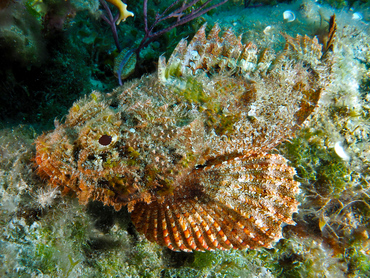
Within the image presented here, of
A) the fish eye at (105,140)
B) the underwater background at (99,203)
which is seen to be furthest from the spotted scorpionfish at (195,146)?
the underwater background at (99,203)

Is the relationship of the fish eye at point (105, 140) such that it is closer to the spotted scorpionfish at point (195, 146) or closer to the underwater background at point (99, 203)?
the spotted scorpionfish at point (195, 146)

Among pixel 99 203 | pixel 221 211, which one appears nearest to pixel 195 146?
pixel 221 211

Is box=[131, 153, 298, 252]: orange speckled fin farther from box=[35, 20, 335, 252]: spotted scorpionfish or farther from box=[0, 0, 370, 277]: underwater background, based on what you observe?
box=[0, 0, 370, 277]: underwater background

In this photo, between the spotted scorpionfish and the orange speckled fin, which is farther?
the orange speckled fin

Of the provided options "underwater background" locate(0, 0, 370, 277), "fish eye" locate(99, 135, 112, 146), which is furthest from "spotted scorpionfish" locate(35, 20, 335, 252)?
"underwater background" locate(0, 0, 370, 277)

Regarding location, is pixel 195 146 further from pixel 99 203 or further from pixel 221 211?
pixel 99 203

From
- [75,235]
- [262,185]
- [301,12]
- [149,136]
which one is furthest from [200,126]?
[301,12]

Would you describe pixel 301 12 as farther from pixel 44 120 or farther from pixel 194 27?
pixel 44 120
